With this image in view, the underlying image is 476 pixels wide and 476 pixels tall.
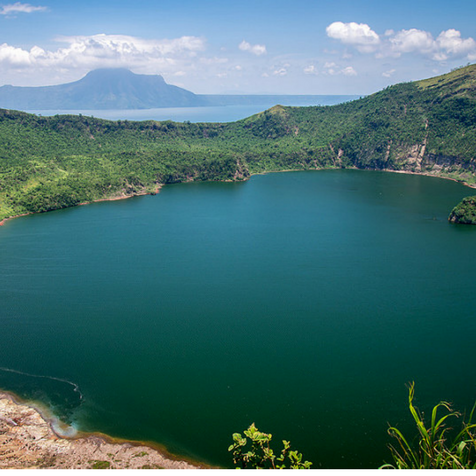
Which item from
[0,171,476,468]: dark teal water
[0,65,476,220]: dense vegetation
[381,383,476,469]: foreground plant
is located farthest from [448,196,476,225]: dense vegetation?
[381,383,476,469]: foreground plant

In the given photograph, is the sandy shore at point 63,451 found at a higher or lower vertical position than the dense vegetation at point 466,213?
lower

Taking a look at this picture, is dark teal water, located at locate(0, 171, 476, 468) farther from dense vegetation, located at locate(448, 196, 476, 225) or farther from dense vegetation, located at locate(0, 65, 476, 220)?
dense vegetation, located at locate(0, 65, 476, 220)

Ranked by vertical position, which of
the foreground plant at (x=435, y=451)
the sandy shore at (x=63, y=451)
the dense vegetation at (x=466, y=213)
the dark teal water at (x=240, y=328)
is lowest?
the sandy shore at (x=63, y=451)

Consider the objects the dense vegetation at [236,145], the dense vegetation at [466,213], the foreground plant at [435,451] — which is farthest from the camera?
the dense vegetation at [236,145]

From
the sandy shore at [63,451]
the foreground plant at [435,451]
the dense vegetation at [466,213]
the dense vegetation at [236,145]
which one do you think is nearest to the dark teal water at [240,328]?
the sandy shore at [63,451]

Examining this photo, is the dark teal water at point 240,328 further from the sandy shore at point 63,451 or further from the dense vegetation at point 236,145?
the dense vegetation at point 236,145

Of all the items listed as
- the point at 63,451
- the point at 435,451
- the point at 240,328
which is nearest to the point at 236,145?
the point at 240,328
